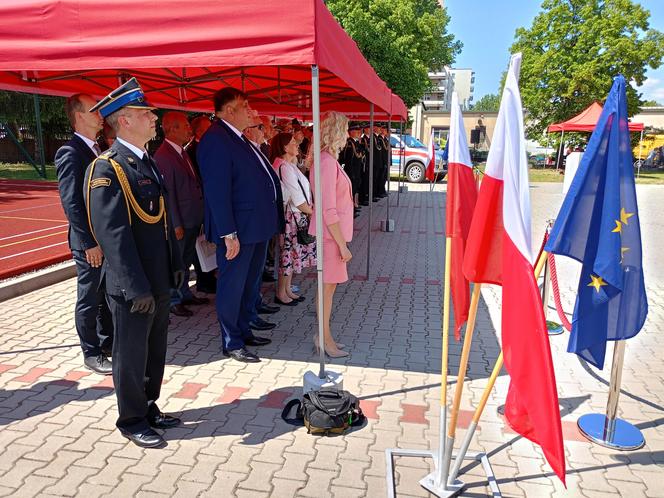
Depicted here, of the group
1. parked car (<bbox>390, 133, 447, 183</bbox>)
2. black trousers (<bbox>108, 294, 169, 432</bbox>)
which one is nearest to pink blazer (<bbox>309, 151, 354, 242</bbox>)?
black trousers (<bbox>108, 294, 169, 432</bbox>)

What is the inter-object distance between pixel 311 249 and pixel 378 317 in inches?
41.2

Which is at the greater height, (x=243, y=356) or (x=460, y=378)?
(x=460, y=378)

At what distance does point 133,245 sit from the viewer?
2.58 m

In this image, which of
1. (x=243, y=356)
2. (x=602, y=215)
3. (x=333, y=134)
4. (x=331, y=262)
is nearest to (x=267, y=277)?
(x=243, y=356)

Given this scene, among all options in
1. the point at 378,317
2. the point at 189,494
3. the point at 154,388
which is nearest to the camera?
the point at 189,494

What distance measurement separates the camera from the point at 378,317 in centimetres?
522

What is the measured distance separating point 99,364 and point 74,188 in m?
1.38

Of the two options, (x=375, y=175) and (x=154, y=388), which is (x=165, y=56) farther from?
(x=375, y=175)

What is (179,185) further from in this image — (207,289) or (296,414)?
(296,414)

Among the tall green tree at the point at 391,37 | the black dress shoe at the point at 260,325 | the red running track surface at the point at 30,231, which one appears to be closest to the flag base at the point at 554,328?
the black dress shoe at the point at 260,325

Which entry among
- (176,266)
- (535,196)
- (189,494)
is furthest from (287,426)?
(535,196)

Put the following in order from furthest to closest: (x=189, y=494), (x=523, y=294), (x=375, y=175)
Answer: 1. (x=375, y=175)
2. (x=189, y=494)
3. (x=523, y=294)

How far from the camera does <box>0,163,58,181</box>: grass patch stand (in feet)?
63.2

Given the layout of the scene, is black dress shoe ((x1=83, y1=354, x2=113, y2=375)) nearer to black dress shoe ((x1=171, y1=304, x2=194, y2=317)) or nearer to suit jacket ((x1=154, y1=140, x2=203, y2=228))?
black dress shoe ((x1=171, y1=304, x2=194, y2=317))
